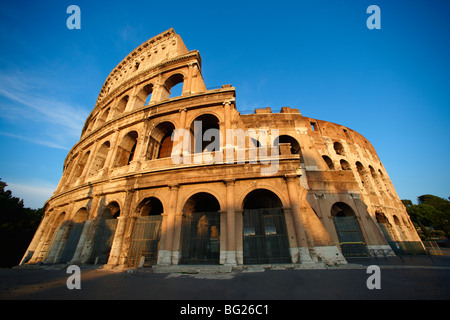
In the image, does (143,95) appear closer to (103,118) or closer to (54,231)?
(103,118)

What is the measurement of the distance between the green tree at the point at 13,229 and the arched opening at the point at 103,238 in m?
15.9

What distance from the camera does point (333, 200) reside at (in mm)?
11875

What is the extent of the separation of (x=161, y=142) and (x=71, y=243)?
8364mm

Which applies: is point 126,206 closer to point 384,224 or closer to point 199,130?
point 199,130

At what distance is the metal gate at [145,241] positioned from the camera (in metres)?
8.50

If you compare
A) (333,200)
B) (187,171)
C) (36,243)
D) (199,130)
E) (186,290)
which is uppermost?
(199,130)

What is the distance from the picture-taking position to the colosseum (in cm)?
808

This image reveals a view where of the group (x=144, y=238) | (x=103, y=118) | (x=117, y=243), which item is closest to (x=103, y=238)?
(x=117, y=243)

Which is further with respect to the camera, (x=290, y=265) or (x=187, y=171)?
(x=187, y=171)

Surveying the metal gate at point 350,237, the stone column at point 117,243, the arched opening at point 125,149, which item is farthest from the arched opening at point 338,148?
the stone column at point 117,243

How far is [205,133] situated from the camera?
38.8ft

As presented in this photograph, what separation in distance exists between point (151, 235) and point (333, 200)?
11.7 m
